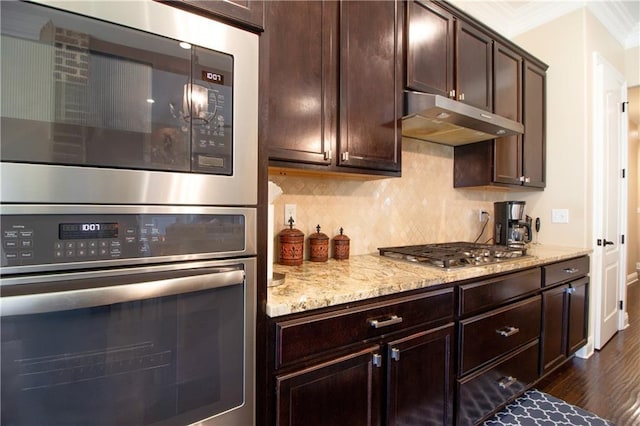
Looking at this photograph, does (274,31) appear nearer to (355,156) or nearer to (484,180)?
(355,156)

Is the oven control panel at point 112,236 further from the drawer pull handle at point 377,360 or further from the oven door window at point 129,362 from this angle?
the drawer pull handle at point 377,360

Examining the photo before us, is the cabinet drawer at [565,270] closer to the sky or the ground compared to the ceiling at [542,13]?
closer to the ground

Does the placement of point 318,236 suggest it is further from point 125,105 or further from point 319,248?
point 125,105

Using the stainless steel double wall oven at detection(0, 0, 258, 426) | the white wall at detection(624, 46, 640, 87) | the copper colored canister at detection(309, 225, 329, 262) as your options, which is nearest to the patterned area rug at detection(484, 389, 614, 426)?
the copper colored canister at detection(309, 225, 329, 262)

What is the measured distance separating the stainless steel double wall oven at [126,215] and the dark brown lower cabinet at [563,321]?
207cm

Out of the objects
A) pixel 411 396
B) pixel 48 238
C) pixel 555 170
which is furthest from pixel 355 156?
pixel 555 170

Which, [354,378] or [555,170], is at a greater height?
[555,170]

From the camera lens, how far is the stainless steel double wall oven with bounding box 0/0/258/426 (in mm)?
646

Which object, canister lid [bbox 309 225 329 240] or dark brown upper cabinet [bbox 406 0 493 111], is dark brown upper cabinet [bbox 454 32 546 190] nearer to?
dark brown upper cabinet [bbox 406 0 493 111]

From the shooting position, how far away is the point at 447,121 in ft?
6.01

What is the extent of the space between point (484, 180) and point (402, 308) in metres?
1.63

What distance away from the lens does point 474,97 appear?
2.13 m

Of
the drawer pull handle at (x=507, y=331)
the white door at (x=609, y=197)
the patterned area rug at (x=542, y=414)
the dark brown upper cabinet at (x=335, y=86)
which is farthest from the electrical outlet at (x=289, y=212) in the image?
the white door at (x=609, y=197)

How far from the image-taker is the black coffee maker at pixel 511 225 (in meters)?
2.59
